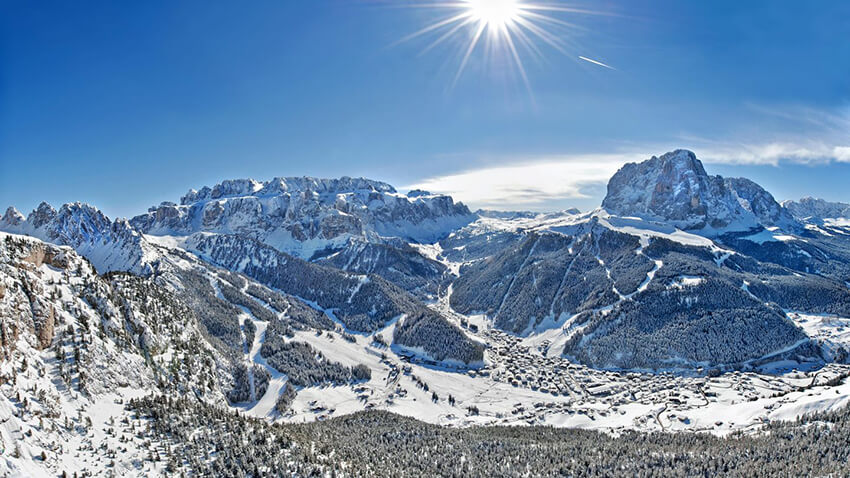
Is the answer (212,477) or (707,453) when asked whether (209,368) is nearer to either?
(212,477)

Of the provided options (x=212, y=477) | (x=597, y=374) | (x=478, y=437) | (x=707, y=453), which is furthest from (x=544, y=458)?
(x=597, y=374)

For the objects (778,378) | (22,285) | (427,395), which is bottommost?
(427,395)

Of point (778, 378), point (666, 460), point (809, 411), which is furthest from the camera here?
point (778, 378)

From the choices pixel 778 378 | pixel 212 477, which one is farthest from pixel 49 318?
pixel 778 378

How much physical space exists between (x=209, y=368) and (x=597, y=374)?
151 metres

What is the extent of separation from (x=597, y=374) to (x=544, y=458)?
318 ft

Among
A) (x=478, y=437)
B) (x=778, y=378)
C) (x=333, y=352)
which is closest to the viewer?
(x=478, y=437)

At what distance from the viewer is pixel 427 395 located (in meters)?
163

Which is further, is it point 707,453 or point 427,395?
point 427,395

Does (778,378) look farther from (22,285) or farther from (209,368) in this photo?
(22,285)

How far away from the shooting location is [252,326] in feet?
648

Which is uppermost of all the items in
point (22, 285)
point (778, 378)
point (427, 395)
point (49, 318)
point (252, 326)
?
point (22, 285)

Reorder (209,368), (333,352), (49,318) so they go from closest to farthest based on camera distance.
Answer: (49,318), (209,368), (333,352)

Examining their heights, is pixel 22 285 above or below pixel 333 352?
above
